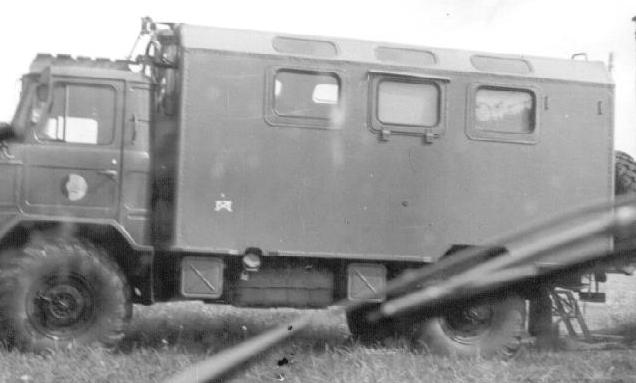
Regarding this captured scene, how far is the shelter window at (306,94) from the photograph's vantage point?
7.60 m

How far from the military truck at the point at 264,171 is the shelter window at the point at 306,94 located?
1cm

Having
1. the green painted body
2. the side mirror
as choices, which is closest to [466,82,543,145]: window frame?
the green painted body

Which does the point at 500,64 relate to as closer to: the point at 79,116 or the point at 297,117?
the point at 297,117

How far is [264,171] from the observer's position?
7.50 metres

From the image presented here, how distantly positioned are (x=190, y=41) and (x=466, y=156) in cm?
262

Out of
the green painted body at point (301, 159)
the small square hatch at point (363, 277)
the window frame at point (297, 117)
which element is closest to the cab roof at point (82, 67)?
the green painted body at point (301, 159)

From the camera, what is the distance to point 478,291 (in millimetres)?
1773

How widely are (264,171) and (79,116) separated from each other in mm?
1653

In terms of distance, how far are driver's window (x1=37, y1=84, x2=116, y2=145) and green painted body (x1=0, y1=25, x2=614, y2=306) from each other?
5 centimetres

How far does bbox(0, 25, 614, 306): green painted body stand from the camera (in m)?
7.42

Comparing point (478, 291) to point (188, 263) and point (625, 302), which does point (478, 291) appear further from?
point (625, 302)

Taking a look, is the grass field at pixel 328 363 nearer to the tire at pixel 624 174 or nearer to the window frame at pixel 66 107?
the tire at pixel 624 174

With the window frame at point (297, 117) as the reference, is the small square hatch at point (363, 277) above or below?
below

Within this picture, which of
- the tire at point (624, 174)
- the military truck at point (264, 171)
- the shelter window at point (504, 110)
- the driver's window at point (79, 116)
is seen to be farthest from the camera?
the tire at point (624, 174)
